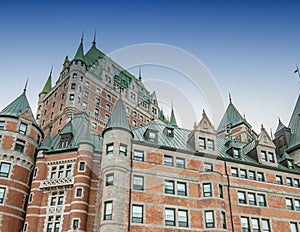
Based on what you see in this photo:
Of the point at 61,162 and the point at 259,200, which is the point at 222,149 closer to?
the point at 259,200

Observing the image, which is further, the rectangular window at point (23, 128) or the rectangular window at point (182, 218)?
the rectangular window at point (23, 128)

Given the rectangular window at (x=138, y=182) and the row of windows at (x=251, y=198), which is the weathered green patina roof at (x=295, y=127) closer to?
the row of windows at (x=251, y=198)

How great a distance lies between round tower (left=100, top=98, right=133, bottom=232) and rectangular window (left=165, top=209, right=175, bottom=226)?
4.55 metres

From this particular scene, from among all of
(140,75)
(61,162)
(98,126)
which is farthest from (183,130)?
(140,75)

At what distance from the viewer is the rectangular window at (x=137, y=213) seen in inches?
1337

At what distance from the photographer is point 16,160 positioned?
39781mm

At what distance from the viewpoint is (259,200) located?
40.9 metres

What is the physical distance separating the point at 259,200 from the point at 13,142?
30893 mm

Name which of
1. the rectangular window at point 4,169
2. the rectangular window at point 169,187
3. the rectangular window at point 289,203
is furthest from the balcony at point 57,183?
the rectangular window at point 289,203

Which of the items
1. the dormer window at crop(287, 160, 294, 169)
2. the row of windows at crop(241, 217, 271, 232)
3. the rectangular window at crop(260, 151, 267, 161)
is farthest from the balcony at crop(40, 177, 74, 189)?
the dormer window at crop(287, 160, 294, 169)

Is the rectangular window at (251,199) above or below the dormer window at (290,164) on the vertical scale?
below

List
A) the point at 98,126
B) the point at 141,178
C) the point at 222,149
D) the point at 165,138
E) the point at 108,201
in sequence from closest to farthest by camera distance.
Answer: the point at 108,201 < the point at 141,178 < the point at 165,138 < the point at 222,149 < the point at 98,126

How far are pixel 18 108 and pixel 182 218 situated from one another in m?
25.2

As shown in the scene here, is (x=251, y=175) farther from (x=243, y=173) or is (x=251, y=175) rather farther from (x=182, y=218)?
(x=182, y=218)
